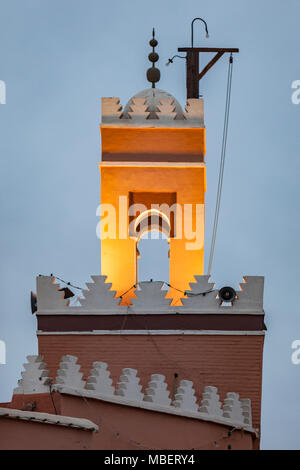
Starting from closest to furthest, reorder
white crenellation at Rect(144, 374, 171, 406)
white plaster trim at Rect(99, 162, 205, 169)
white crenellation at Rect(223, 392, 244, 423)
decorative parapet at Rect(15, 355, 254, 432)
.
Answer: decorative parapet at Rect(15, 355, 254, 432) < white crenellation at Rect(144, 374, 171, 406) < white crenellation at Rect(223, 392, 244, 423) < white plaster trim at Rect(99, 162, 205, 169)

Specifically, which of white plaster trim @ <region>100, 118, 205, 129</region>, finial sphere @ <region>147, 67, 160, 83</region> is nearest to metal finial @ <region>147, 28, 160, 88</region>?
finial sphere @ <region>147, 67, 160, 83</region>

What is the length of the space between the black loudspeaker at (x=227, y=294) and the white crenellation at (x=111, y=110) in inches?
182

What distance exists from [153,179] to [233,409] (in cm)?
552

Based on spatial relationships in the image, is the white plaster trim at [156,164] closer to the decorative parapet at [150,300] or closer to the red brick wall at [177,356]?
the decorative parapet at [150,300]

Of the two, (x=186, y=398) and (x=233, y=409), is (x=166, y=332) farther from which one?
(x=233, y=409)

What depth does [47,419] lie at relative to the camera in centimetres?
1371

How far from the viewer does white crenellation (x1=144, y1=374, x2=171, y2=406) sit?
599 inches

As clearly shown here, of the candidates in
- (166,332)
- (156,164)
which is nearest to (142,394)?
(166,332)

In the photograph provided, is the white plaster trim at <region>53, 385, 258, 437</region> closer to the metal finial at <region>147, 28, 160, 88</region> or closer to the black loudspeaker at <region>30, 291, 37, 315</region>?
the black loudspeaker at <region>30, 291, 37, 315</region>

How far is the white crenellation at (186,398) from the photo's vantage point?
50.3 ft

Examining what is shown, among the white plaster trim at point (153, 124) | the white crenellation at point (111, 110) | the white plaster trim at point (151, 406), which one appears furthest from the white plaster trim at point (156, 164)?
the white plaster trim at point (151, 406)

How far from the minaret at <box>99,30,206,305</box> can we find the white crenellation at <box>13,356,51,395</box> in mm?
3224
